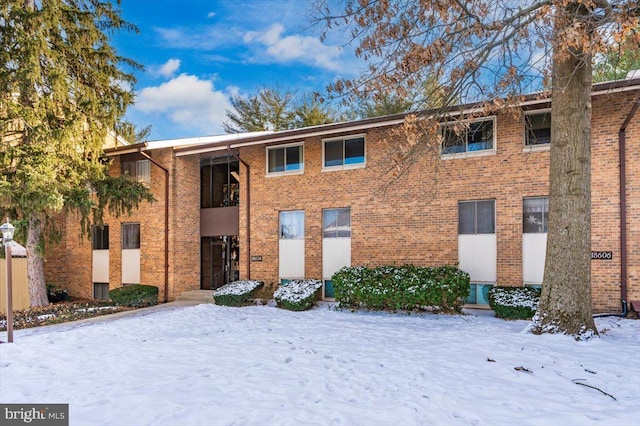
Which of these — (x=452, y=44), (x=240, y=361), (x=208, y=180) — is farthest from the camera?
(x=208, y=180)

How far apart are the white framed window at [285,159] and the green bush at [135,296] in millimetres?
6092

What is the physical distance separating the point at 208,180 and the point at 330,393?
519 inches

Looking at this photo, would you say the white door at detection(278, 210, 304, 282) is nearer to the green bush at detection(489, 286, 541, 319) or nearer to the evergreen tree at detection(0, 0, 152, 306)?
the evergreen tree at detection(0, 0, 152, 306)

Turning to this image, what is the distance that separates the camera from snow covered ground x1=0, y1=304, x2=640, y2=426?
430cm

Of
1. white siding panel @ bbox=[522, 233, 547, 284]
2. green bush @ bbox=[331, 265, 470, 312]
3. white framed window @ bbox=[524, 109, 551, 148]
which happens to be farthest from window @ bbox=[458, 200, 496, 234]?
white framed window @ bbox=[524, 109, 551, 148]

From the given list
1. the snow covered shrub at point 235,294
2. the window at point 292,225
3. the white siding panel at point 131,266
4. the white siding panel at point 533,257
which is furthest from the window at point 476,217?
the white siding panel at point 131,266

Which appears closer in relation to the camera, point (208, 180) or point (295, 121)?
point (208, 180)

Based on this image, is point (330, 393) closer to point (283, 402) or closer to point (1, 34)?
point (283, 402)

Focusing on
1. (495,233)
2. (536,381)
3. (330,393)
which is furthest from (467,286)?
(330,393)

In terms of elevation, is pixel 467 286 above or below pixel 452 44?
below

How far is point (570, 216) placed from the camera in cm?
757

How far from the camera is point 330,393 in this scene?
4.92m

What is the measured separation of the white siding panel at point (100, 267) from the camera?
16281 millimetres

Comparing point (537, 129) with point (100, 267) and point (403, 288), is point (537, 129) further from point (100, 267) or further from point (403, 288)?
point (100, 267)
